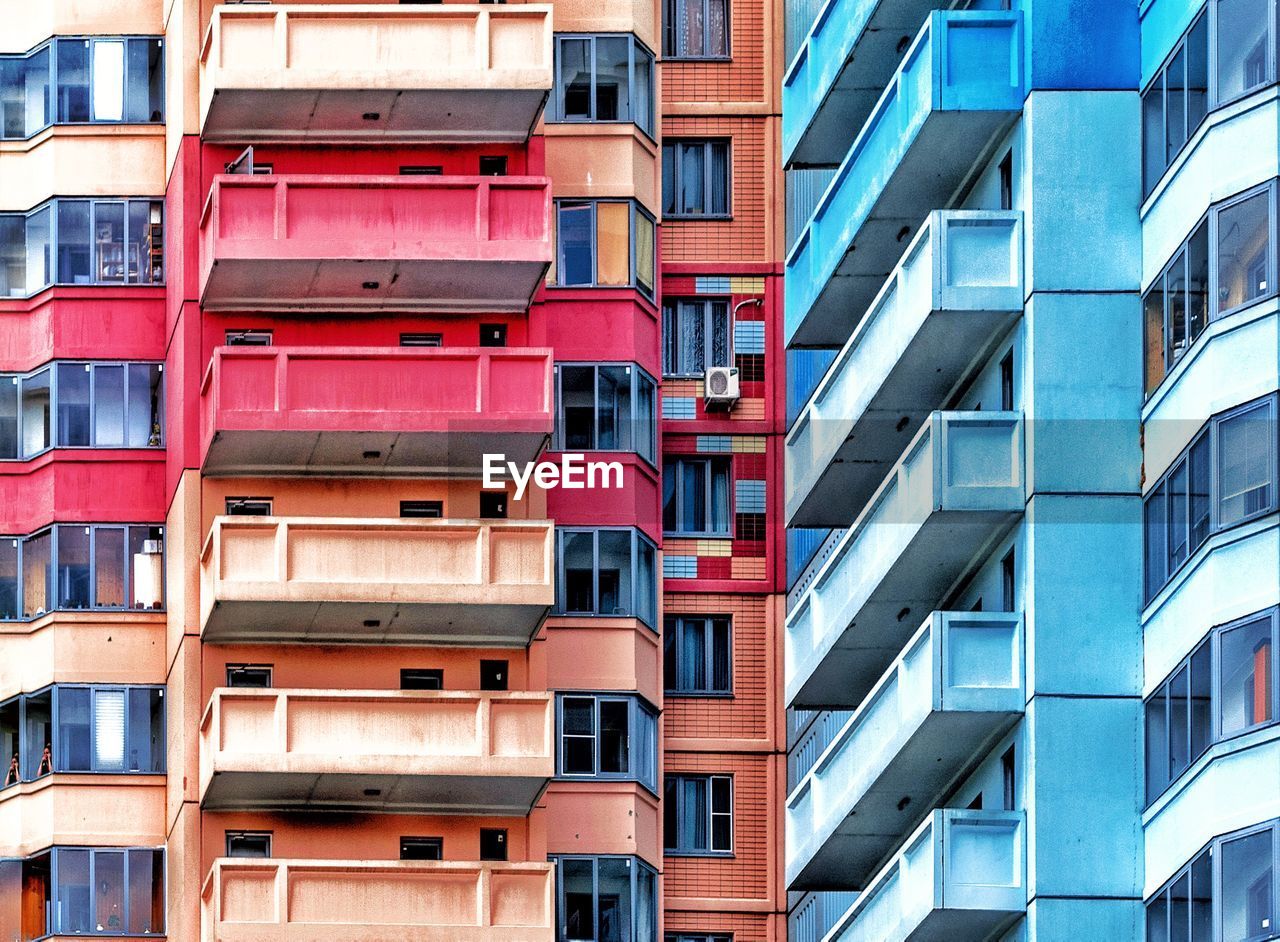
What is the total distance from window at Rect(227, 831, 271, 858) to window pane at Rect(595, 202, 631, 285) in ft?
44.4

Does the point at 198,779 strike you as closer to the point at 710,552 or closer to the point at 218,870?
the point at 218,870

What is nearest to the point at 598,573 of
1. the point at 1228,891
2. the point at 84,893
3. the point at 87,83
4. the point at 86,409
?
the point at 86,409

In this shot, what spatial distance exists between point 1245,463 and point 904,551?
11545 millimetres

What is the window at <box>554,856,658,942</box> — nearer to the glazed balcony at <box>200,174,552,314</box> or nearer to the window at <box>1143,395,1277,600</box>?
the glazed balcony at <box>200,174,552,314</box>

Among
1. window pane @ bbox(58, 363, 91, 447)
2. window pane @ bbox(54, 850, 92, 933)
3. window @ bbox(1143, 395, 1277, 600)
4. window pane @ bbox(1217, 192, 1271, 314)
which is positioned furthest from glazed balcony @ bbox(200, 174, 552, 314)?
window pane @ bbox(1217, 192, 1271, 314)

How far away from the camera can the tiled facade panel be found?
334 ft

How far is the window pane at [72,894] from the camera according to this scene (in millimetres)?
93875

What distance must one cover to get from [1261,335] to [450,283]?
29094 millimetres

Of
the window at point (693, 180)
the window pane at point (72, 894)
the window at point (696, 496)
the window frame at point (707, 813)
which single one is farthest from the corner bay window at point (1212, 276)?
the window at point (693, 180)

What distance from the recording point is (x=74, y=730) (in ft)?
313

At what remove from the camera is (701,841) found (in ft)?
332

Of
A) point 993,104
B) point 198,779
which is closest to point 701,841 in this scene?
point 198,779

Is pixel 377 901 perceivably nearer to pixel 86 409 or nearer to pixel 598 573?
pixel 598 573

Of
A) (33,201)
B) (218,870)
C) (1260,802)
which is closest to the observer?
(1260,802)
